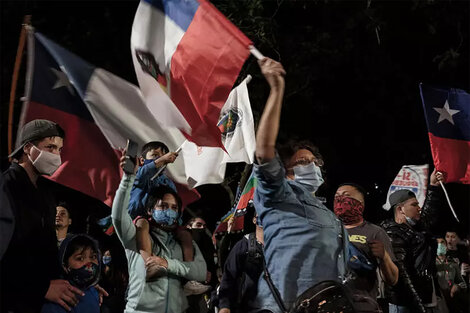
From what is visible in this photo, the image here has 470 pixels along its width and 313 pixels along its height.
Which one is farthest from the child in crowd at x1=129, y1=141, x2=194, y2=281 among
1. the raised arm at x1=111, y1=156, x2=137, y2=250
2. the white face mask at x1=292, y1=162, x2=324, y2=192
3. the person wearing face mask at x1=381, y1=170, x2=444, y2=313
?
the person wearing face mask at x1=381, y1=170, x2=444, y2=313

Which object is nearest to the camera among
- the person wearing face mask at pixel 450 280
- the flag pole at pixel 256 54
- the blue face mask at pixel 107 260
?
the flag pole at pixel 256 54

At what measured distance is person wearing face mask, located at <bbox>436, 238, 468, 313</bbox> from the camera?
13.6 m

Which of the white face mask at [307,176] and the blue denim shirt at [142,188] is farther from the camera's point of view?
the blue denim shirt at [142,188]

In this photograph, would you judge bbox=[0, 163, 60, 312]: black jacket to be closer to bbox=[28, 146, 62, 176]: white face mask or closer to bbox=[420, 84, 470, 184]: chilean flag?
bbox=[28, 146, 62, 176]: white face mask

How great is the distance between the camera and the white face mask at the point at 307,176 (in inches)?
214

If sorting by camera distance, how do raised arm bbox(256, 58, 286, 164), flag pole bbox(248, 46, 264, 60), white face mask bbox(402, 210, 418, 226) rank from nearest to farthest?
raised arm bbox(256, 58, 286, 164) → flag pole bbox(248, 46, 264, 60) → white face mask bbox(402, 210, 418, 226)

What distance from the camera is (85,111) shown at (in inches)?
264

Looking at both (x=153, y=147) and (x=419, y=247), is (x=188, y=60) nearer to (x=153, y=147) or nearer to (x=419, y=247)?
(x=153, y=147)

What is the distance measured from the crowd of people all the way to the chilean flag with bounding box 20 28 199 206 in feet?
1.09

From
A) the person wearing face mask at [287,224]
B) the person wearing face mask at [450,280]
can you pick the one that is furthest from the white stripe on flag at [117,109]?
the person wearing face mask at [450,280]

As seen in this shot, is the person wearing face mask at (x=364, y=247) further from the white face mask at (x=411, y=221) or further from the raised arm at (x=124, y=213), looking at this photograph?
the white face mask at (x=411, y=221)

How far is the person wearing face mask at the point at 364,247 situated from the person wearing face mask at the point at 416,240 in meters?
1.49

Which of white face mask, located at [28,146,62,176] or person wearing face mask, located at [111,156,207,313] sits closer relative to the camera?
white face mask, located at [28,146,62,176]

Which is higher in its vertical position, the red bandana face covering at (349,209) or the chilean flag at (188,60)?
the chilean flag at (188,60)
